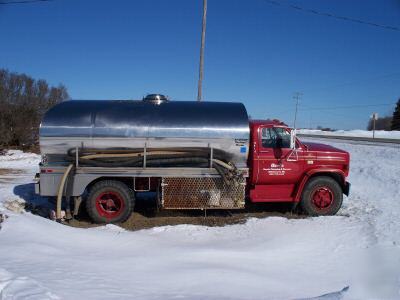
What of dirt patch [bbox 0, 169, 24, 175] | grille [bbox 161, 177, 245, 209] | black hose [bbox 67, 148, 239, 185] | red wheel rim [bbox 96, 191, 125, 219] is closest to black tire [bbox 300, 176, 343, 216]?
grille [bbox 161, 177, 245, 209]

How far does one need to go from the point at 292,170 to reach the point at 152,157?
298cm

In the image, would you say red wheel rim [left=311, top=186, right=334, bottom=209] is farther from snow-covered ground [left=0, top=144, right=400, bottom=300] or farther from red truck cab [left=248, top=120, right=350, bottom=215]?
snow-covered ground [left=0, top=144, right=400, bottom=300]

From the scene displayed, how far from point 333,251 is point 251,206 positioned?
338 centimetres

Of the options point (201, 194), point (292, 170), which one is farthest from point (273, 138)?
point (201, 194)

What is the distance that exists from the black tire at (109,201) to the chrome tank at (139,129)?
2.69 ft

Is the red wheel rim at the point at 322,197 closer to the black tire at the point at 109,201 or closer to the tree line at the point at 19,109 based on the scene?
the black tire at the point at 109,201

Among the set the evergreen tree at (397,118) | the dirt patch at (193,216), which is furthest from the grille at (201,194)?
the evergreen tree at (397,118)

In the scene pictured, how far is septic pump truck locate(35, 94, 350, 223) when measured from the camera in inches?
322

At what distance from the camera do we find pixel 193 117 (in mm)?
8430

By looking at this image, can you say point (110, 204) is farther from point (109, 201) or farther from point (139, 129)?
point (139, 129)

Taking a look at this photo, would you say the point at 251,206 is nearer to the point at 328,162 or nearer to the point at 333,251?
the point at 328,162

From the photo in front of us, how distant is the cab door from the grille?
0.60 m

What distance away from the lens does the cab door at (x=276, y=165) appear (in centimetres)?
855

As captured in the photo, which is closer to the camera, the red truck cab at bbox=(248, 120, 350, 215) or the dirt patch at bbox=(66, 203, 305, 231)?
the dirt patch at bbox=(66, 203, 305, 231)
